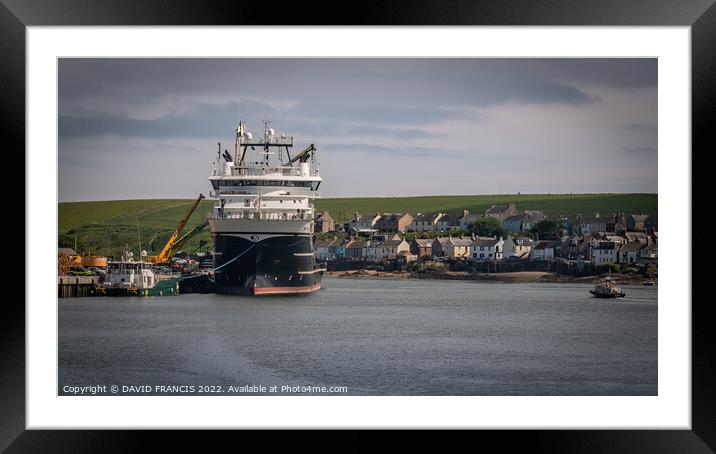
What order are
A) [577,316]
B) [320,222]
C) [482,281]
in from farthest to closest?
[320,222] < [482,281] < [577,316]

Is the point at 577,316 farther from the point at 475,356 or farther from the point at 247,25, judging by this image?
the point at 247,25

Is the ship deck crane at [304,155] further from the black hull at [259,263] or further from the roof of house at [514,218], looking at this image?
the roof of house at [514,218]

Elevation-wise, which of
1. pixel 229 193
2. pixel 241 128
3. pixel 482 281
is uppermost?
pixel 241 128

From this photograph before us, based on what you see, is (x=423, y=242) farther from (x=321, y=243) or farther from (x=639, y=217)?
(x=639, y=217)

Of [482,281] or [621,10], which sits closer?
[621,10]

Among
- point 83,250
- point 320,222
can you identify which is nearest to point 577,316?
point 83,250

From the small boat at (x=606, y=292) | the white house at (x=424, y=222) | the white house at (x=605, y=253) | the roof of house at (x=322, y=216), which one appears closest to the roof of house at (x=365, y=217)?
the roof of house at (x=322, y=216)
